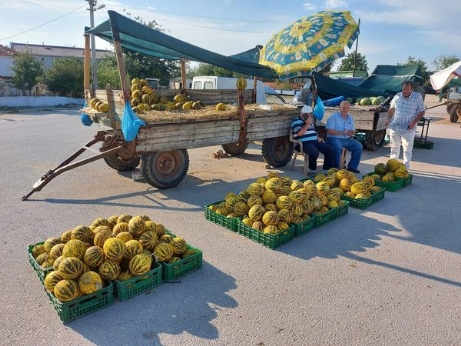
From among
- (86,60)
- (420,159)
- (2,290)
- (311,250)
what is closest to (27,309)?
(2,290)

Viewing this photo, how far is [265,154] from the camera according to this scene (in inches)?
336

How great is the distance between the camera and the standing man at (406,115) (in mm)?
7781

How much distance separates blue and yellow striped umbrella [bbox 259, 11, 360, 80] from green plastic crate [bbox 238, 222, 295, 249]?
3.12 meters

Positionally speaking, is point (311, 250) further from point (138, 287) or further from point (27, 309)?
point (27, 309)

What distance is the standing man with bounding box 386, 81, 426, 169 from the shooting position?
306 inches

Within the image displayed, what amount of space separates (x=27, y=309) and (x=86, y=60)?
5.92 m

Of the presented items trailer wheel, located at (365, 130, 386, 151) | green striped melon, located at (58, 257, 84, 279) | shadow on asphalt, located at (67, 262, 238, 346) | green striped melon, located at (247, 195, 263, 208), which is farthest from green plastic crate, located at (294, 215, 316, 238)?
trailer wheel, located at (365, 130, 386, 151)

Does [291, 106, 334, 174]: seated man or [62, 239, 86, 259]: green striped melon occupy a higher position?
[291, 106, 334, 174]: seated man

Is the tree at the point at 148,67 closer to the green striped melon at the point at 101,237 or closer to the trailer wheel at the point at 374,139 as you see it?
the trailer wheel at the point at 374,139

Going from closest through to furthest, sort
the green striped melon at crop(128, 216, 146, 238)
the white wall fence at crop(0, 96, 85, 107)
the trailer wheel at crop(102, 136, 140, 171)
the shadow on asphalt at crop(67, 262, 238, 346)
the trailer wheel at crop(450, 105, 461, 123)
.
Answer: the shadow on asphalt at crop(67, 262, 238, 346), the green striped melon at crop(128, 216, 146, 238), the trailer wheel at crop(102, 136, 140, 171), the trailer wheel at crop(450, 105, 461, 123), the white wall fence at crop(0, 96, 85, 107)

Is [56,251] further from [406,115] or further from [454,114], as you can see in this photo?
[454,114]

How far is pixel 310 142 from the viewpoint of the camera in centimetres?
798

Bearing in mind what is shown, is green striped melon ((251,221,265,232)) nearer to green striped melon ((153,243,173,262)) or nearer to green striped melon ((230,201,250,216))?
green striped melon ((230,201,250,216))

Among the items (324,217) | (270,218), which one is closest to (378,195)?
(324,217)
